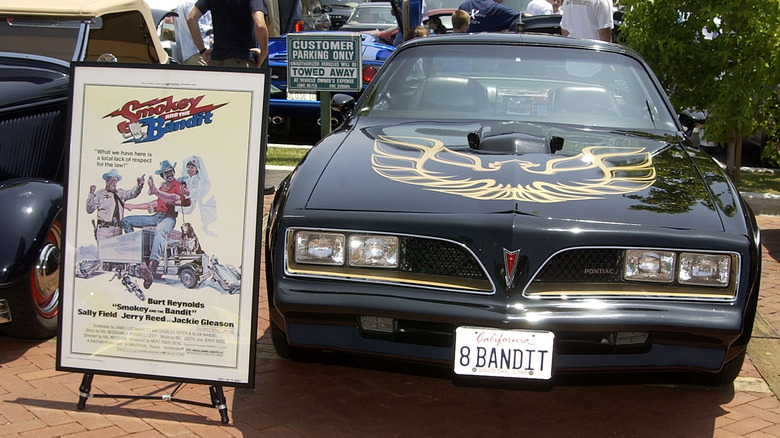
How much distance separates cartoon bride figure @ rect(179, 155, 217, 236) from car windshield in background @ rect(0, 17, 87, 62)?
8.95 feet

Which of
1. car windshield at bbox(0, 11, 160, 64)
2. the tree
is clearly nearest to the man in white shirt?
the tree

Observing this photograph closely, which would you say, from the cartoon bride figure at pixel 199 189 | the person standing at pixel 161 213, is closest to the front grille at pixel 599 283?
the cartoon bride figure at pixel 199 189

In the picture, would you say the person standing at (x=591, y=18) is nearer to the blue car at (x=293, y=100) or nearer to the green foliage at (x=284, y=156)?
the blue car at (x=293, y=100)

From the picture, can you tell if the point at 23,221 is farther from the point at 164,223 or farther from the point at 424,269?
the point at 424,269

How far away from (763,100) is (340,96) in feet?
15.1

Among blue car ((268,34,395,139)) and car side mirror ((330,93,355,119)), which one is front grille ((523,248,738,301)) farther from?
blue car ((268,34,395,139))

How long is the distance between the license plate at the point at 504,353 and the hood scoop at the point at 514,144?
1.10 metres

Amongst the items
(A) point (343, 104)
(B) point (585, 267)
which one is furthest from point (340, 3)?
(B) point (585, 267)

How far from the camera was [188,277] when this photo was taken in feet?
11.4

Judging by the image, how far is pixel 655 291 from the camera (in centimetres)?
330

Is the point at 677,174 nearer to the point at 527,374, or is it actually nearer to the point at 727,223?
the point at 727,223

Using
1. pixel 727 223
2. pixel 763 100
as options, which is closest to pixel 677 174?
pixel 727 223

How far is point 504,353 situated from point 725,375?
3.98 ft

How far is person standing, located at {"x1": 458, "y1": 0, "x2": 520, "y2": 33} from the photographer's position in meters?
10.8
